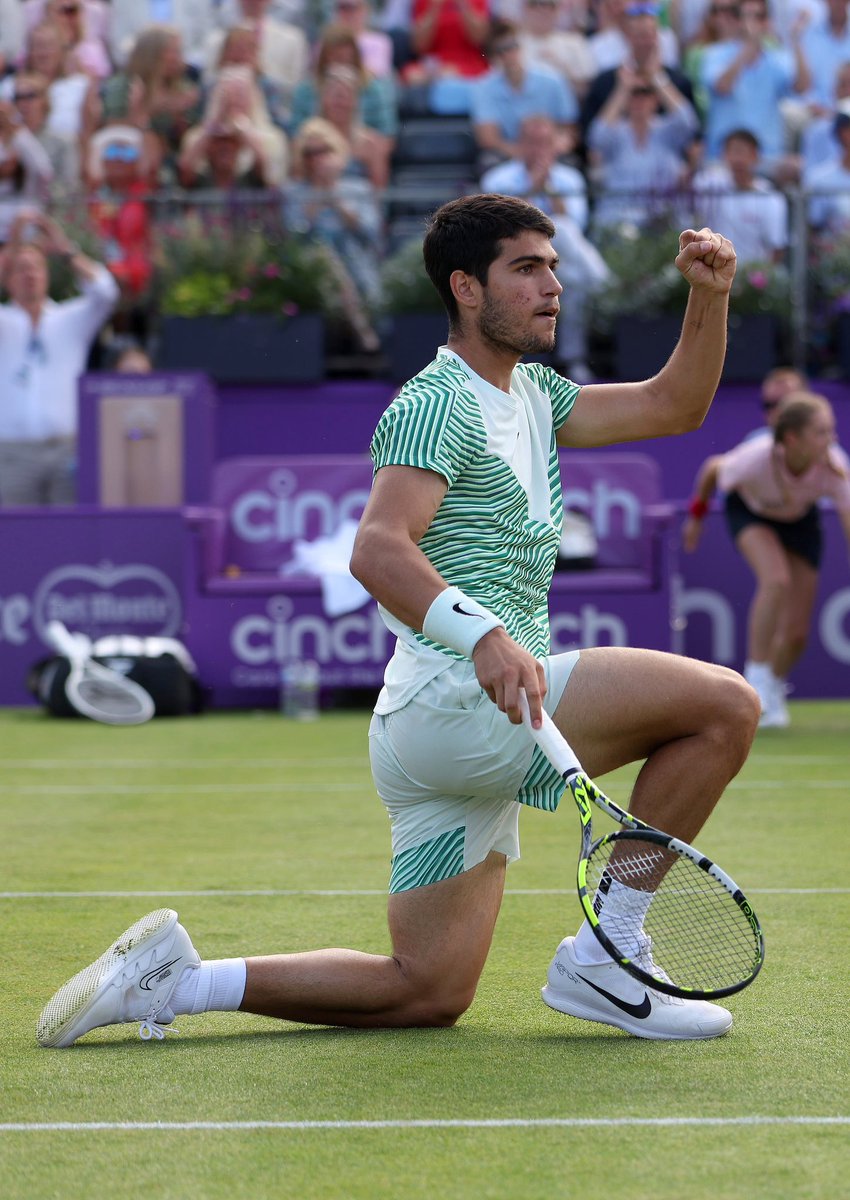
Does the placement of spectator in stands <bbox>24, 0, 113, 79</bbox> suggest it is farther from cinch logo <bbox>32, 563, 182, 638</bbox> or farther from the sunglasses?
cinch logo <bbox>32, 563, 182, 638</bbox>

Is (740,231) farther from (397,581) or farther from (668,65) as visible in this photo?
(397,581)

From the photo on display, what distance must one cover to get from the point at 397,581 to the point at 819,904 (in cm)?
228

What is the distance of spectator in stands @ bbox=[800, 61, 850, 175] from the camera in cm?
1411

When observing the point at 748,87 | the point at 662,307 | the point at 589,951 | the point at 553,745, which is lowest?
the point at 589,951

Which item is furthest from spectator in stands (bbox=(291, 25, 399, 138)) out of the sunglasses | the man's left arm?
the man's left arm

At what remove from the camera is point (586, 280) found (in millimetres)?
13109

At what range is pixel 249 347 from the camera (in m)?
13.2

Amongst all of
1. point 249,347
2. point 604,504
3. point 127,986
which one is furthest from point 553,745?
point 249,347

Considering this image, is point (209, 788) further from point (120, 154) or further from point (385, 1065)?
point (120, 154)

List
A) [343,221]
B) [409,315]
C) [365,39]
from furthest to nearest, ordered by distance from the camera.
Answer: [365,39] → [343,221] → [409,315]

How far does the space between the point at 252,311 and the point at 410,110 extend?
277cm

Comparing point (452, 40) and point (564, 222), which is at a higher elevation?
point (452, 40)

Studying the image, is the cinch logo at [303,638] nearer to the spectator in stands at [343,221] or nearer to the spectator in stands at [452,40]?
the spectator in stands at [343,221]

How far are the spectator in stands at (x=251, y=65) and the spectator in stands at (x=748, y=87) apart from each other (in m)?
3.27
